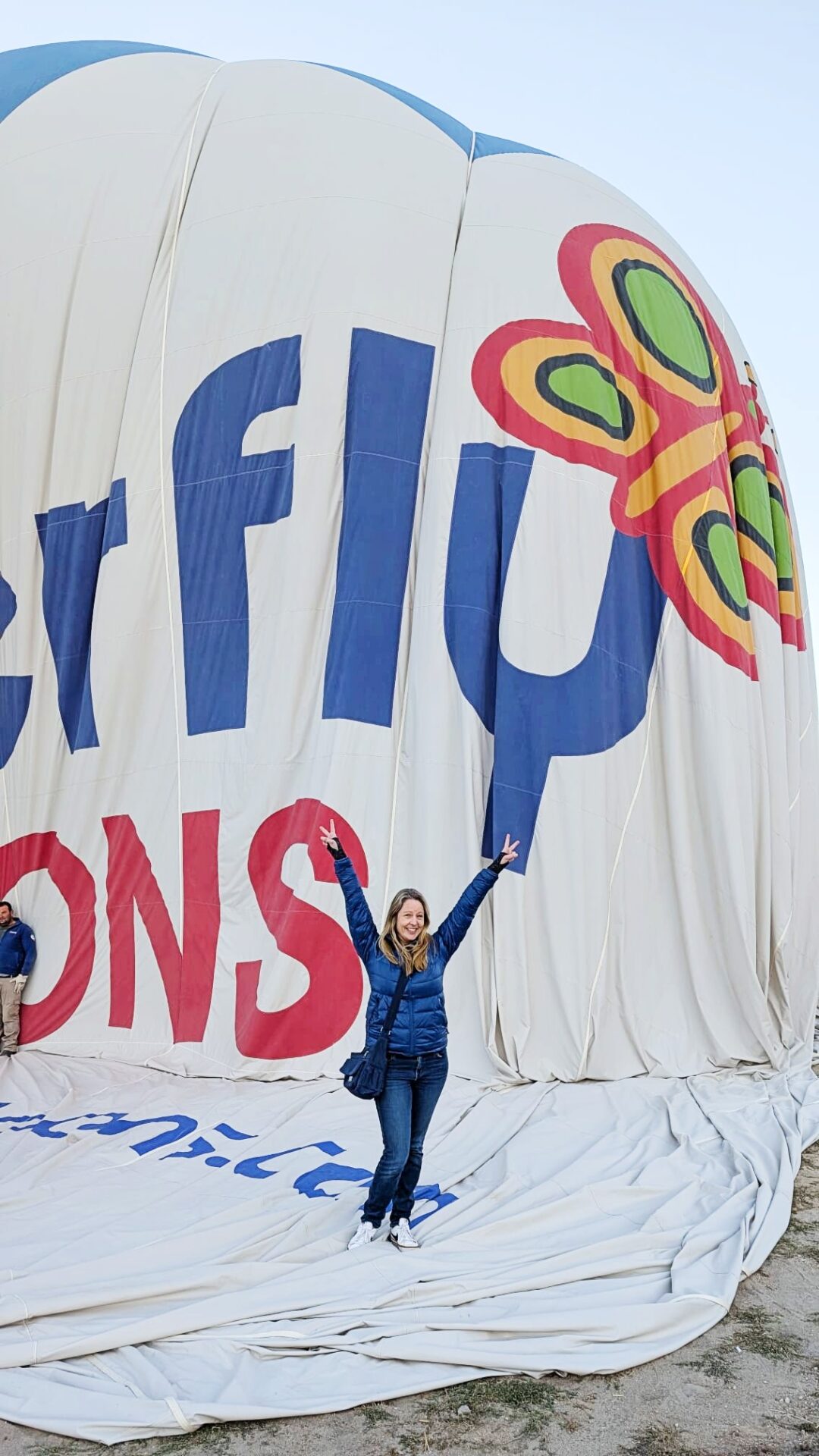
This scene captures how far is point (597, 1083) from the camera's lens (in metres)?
5.94

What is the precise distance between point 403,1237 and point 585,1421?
44.9 inches

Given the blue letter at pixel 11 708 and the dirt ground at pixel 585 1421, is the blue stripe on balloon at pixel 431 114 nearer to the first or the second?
the blue letter at pixel 11 708

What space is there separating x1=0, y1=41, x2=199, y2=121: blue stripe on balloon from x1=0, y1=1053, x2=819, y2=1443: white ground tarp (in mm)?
6598

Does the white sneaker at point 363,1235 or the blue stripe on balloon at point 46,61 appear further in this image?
the blue stripe on balloon at point 46,61

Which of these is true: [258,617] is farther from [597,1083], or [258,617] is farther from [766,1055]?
[766,1055]

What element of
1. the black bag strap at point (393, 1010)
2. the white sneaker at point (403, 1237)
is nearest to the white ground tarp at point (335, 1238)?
the white sneaker at point (403, 1237)

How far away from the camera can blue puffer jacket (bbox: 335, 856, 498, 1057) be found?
3645 mm

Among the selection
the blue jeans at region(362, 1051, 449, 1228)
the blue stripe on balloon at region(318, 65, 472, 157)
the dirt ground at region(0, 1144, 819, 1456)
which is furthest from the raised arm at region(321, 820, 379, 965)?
the blue stripe on balloon at region(318, 65, 472, 157)

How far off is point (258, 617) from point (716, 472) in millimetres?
2890

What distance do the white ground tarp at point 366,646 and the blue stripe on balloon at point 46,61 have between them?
59 cm

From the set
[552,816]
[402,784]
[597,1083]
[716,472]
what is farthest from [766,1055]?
[716,472]

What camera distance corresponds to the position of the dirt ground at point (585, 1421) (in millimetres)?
2600

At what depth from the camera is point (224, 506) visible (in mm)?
6789

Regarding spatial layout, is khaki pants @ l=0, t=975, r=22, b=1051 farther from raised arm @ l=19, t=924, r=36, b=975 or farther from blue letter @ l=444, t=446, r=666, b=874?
blue letter @ l=444, t=446, r=666, b=874
